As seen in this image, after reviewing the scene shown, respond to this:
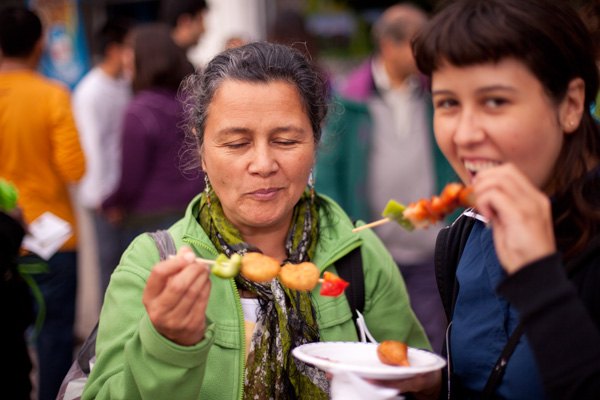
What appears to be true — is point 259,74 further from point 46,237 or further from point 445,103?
point 46,237

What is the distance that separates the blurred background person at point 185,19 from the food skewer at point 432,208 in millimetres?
5049

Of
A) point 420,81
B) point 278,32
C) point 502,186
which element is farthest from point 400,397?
point 278,32

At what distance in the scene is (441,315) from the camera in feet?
18.0

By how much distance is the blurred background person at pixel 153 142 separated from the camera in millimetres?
5914

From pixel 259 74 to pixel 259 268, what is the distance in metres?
0.71

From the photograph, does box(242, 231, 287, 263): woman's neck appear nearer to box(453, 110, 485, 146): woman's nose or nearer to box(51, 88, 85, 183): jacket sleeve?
box(453, 110, 485, 146): woman's nose

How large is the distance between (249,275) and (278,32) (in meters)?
4.20

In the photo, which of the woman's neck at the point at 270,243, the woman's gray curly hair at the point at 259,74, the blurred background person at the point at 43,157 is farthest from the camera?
the blurred background person at the point at 43,157

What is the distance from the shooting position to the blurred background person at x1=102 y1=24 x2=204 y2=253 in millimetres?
5914

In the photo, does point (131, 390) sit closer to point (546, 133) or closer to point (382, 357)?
point (382, 357)

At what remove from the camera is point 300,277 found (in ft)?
8.45

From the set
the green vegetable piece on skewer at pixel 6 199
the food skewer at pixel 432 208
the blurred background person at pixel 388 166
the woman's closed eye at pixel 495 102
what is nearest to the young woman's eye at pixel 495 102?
the woman's closed eye at pixel 495 102

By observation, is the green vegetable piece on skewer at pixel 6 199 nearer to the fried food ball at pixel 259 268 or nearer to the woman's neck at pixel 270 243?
the woman's neck at pixel 270 243

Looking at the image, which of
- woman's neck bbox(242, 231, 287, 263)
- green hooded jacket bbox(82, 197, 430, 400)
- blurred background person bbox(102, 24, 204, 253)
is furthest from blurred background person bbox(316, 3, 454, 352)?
woman's neck bbox(242, 231, 287, 263)
